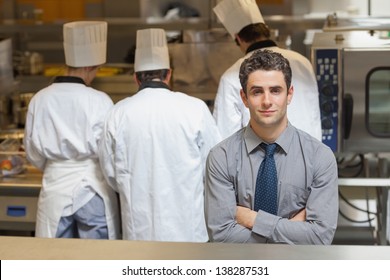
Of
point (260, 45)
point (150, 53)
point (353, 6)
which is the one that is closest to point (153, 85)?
point (150, 53)

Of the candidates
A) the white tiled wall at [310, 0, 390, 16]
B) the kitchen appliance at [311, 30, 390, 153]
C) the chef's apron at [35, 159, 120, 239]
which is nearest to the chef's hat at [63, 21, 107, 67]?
the chef's apron at [35, 159, 120, 239]

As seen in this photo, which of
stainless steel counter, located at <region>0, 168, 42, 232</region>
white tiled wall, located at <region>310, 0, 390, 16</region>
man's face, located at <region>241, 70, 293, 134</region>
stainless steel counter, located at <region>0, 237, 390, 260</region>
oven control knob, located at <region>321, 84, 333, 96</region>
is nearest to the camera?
stainless steel counter, located at <region>0, 237, 390, 260</region>

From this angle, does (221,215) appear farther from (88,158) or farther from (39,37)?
(39,37)

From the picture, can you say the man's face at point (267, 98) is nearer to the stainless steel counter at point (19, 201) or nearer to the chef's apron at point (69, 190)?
the chef's apron at point (69, 190)

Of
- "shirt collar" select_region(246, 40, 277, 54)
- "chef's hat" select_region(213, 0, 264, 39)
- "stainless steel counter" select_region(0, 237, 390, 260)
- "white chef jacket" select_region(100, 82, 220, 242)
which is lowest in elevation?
"white chef jacket" select_region(100, 82, 220, 242)

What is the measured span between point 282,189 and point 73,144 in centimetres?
123

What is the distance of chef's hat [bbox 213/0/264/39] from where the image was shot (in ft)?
10.6

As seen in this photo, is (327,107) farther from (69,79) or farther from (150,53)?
(69,79)

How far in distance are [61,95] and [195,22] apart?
267cm

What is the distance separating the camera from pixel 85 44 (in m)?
3.18

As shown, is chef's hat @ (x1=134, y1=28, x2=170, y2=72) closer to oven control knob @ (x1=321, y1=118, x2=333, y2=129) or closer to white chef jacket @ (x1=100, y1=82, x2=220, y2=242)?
white chef jacket @ (x1=100, y1=82, x2=220, y2=242)

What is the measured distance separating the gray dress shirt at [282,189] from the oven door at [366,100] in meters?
1.20

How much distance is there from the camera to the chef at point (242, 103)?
10.2ft

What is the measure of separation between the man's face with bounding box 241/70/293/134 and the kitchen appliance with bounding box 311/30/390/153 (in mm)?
1203
